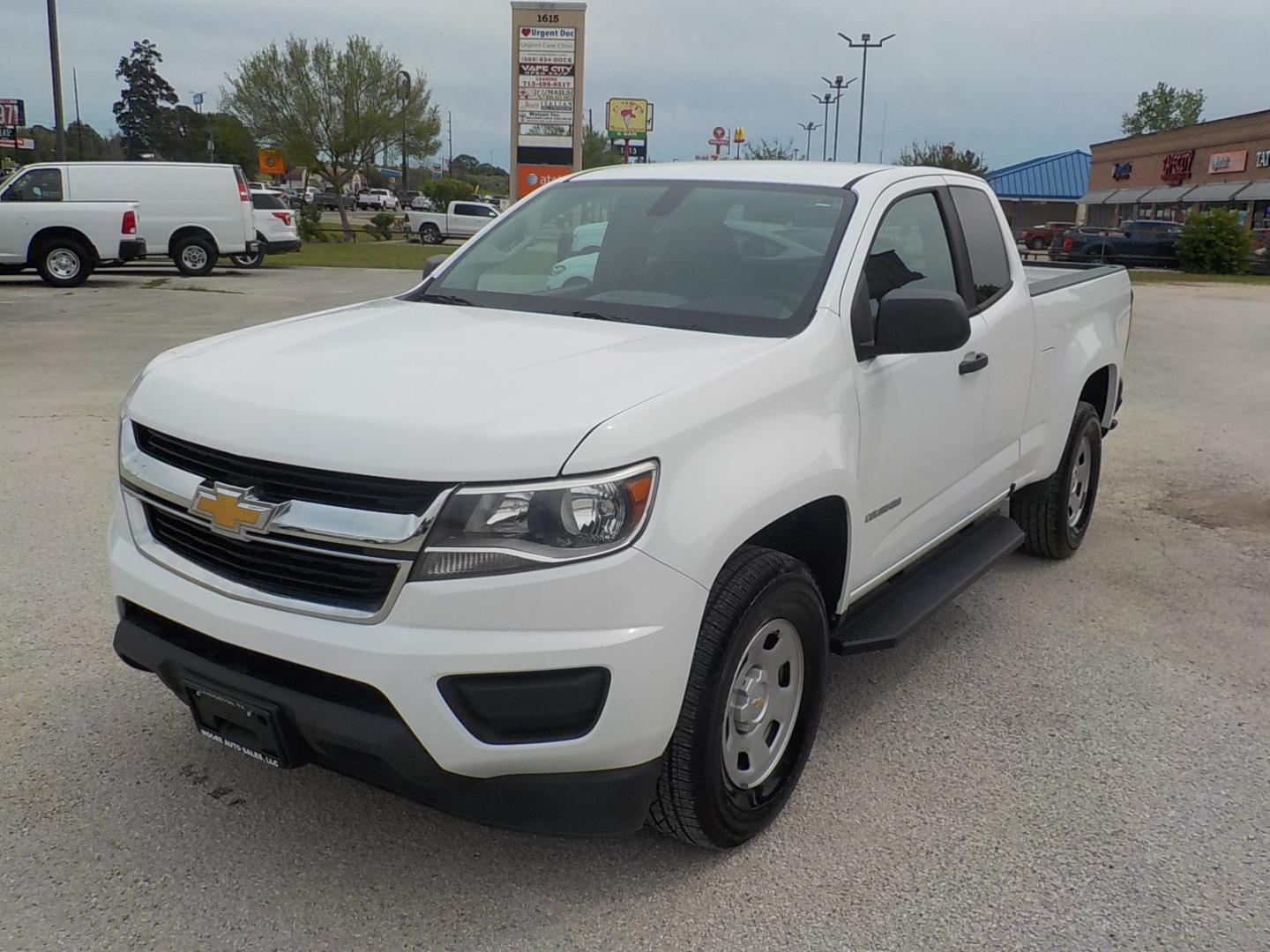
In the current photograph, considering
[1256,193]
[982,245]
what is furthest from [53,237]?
[1256,193]

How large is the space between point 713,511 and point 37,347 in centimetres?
1128

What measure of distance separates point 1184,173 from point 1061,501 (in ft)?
193

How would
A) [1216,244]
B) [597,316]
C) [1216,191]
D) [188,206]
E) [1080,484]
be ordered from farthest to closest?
[1216,191]
[1216,244]
[188,206]
[1080,484]
[597,316]

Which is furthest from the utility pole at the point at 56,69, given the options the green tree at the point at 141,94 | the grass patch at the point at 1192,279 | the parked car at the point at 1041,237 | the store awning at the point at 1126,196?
the green tree at the point at 141,94

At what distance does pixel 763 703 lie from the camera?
9.91 ft

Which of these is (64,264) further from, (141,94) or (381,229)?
(141,94)

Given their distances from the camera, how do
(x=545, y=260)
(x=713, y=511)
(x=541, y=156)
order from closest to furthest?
(x=713, y=511) → (x=545, y=260) → (x=541, y=156)

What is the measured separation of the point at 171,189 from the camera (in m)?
20.8

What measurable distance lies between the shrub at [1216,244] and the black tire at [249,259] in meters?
24.8

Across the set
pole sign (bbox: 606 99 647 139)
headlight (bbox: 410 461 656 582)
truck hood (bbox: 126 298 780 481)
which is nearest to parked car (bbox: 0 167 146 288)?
truck hood (bbox: 126 298 780 481)

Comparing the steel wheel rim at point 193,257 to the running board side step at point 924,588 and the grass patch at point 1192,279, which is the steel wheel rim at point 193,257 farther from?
the running board side step at point 924,588

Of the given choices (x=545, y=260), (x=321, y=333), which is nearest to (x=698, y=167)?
(x=545, y=260)

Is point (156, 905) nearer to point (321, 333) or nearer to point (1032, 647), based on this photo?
point (321, 333)

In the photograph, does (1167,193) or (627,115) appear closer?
(627,115)
